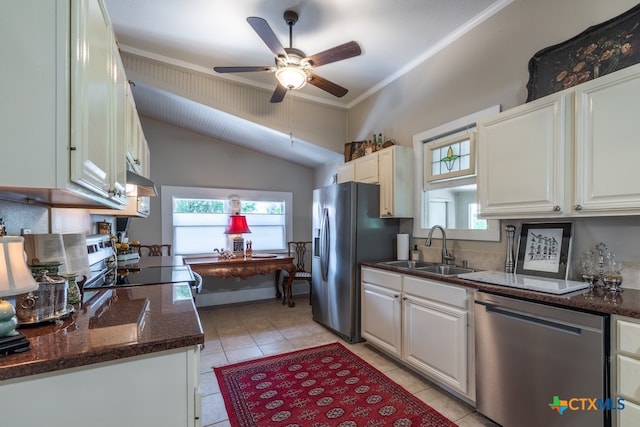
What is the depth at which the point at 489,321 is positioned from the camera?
71.2 inches

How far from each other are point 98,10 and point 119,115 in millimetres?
560

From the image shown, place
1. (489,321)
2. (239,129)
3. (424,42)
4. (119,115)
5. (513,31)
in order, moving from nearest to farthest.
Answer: (119,115), (489,321), (513,31), (424,42), (239,129)

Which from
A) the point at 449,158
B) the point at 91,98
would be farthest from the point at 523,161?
the point at 91,98

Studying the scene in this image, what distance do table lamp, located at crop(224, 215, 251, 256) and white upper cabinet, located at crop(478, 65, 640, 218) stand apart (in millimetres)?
3294

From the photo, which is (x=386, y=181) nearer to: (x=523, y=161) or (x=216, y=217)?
Result: (x=523, y=161)

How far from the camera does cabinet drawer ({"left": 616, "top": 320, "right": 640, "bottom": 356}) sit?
4.14 ft

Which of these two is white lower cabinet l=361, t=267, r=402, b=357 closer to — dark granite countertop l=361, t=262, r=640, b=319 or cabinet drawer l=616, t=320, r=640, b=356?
dark granite countertop l=361, t=262, r=640, b=319

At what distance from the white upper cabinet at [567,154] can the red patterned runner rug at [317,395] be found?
1478 mm

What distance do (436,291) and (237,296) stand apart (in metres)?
3.40

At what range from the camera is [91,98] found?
1.05 metres

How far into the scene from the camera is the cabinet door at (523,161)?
1.74m

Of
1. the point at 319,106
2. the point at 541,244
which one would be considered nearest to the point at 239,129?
the point at 319,106

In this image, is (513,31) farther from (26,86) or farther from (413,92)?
(26,86)

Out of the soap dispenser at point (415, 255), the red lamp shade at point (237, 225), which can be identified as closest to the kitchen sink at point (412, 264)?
the soap dispenser at point (415, 255)
